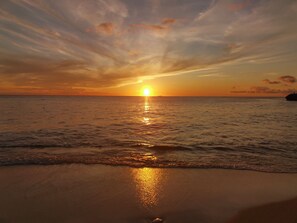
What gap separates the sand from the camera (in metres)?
6.02

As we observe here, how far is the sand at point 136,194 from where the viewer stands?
6.02m

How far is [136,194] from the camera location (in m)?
7.43

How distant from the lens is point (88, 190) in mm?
7738

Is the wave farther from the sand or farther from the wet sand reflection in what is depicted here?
the wet sand reflection

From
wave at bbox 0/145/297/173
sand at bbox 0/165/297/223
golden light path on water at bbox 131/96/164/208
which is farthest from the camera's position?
wave at bbox 0/145/297/173

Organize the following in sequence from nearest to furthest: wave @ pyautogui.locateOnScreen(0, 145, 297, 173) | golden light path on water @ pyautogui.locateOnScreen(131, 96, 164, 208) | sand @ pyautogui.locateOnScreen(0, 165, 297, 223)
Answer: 1. sand @ pyautogui.locateOnScreen(0, 165, 297, 223)
2. golden light path on water @ pyautogui.locateOnScreen(131, 96, 164, 208)
3. wave @ pyautogui.locateOnScreen(0, 145, 297, 173)

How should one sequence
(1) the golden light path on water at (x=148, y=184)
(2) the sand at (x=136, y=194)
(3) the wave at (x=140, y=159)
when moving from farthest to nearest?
(3) the wave at (x=140, y=159) < (1) the golden light path on water at (x=148, y=184) < (2) the sand at (x=136, y=194)

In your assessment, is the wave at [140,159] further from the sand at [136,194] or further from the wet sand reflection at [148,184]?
the wet sand reflection at [148,184]

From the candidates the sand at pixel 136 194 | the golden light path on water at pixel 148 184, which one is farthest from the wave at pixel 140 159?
the golden light path on water at pixel 148 184

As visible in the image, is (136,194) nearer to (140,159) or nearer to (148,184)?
(148,184)

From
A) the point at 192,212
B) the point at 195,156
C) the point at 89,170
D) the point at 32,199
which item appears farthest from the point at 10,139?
the point at 192,212

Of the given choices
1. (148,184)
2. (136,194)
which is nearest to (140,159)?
(148,184)

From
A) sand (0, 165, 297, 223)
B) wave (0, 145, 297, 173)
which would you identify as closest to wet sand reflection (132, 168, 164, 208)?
sand (0, 165, 297, 223)

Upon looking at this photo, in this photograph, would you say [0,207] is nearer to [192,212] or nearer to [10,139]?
[192,212]
